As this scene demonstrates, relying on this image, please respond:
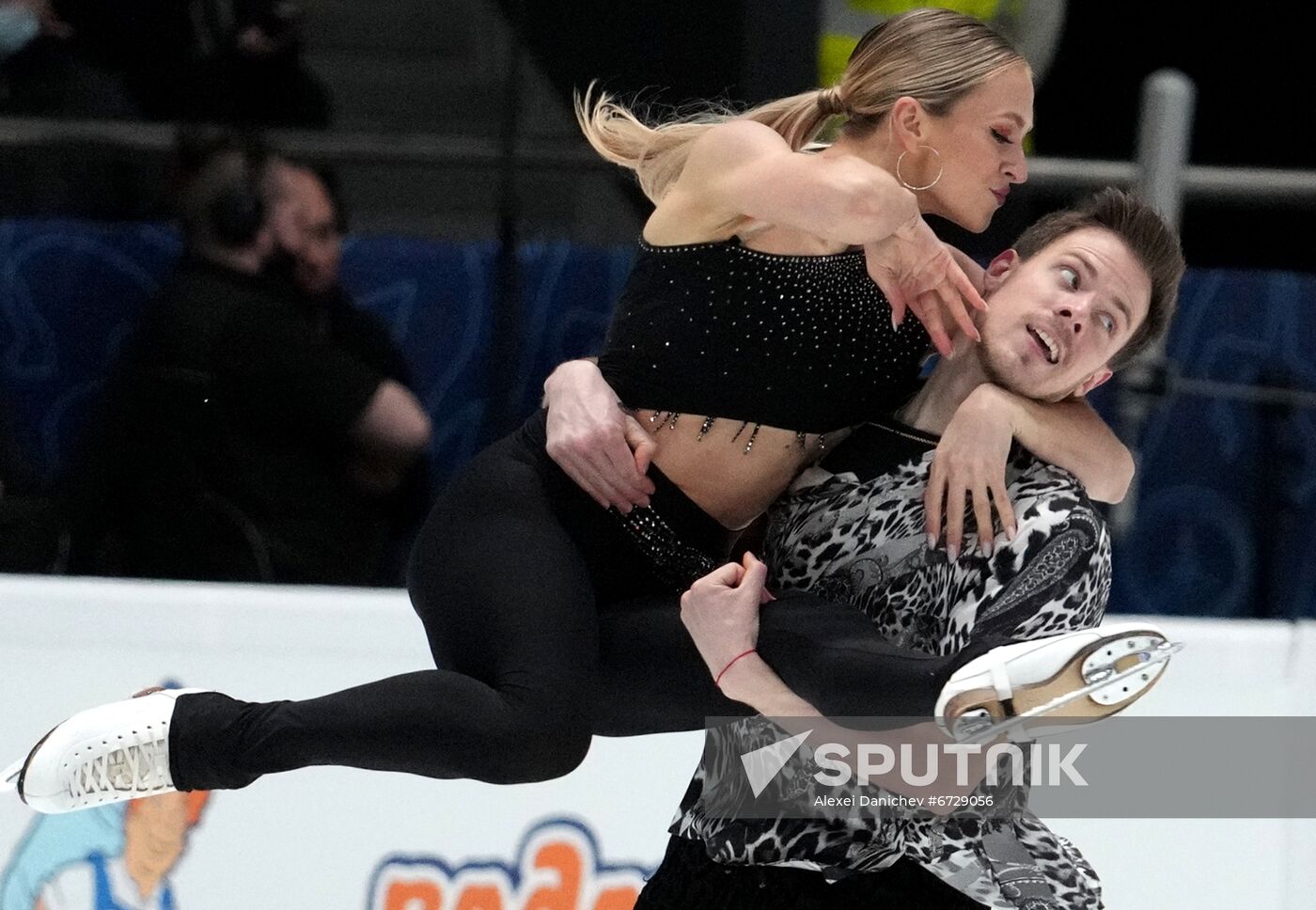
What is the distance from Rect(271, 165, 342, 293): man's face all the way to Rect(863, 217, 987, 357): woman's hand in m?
1.67

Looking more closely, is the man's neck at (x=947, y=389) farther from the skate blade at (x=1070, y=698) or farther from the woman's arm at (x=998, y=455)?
the skate blade at (x=1070, y=698)

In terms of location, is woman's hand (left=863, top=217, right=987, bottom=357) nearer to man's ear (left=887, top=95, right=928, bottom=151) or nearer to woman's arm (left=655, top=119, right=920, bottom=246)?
woman's arm (left=655, top=119, right=920, bottom=246)

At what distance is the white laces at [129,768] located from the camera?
174 cm

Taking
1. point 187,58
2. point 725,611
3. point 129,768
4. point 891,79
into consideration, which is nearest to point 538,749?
point 725,611

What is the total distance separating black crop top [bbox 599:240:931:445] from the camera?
1.74 meters

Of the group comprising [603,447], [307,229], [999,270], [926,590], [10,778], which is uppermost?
[307,229]

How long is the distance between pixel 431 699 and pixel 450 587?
16 centimetres

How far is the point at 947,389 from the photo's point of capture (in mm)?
1732

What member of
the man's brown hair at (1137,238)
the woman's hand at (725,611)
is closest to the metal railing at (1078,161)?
the man's brown hair at (1137,238)

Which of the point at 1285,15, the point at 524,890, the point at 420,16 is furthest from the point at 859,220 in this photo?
the point at 1285,15

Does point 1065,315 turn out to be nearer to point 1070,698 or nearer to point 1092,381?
point 1092,381

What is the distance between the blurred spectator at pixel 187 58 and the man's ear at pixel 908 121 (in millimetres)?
1856

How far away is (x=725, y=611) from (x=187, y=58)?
2140mm

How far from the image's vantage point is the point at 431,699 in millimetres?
1660
